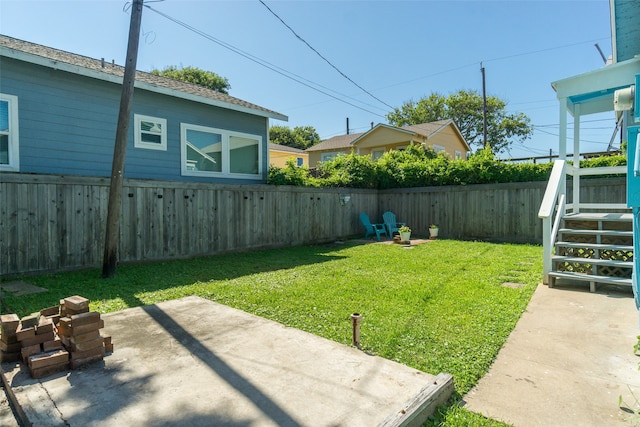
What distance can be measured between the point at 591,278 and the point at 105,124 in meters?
8.58

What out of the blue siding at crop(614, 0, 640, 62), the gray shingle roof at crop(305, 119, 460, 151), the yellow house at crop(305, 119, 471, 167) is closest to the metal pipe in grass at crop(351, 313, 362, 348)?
the blue siding at crop(614, 0, 640, 62)

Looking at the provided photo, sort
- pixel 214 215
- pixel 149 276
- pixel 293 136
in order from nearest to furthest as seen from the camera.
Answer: pixel 149 276 < pixel 214 215 < pixel 293 136

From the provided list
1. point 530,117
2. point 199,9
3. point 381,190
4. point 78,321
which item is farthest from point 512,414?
point 530,117

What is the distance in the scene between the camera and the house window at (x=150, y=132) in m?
7.42

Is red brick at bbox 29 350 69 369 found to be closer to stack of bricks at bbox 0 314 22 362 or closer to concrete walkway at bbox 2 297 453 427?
concrete walkway at bbox 2 297 453 427

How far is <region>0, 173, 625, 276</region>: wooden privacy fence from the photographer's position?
17.0 ft

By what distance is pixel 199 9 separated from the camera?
8.07 meters

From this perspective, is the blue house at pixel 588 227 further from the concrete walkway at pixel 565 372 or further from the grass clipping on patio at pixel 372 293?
the concrete walkway at pixel 565 372

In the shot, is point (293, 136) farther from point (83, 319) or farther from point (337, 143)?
point (83, 319)

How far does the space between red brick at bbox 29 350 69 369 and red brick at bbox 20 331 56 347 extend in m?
0.10

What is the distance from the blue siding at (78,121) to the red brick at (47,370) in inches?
206

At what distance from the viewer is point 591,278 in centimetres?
460

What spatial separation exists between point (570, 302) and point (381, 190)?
26.2 ft

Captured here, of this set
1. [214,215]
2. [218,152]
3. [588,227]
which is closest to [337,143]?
[218,152]
